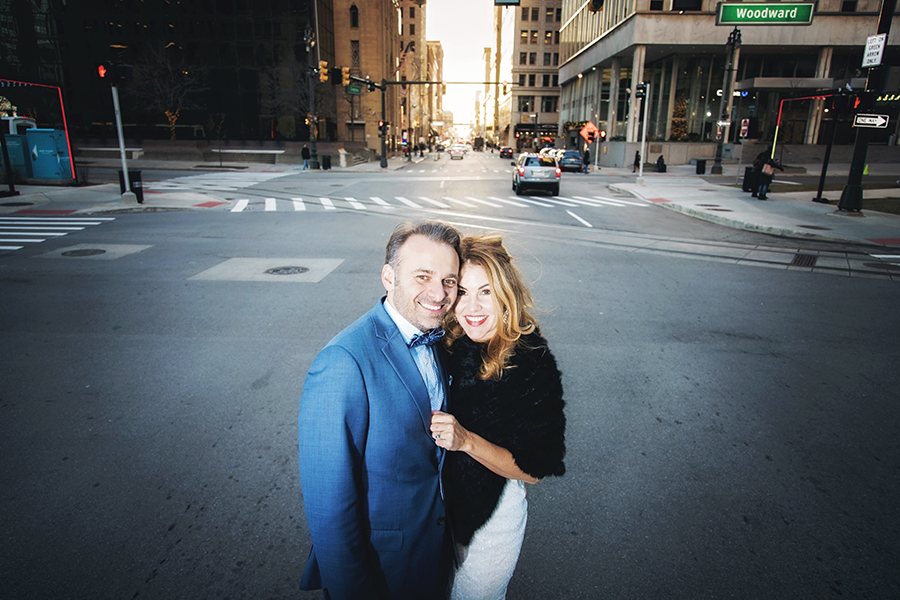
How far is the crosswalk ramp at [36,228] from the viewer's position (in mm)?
11545

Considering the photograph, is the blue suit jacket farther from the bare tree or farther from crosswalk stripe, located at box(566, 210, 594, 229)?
the bare tree

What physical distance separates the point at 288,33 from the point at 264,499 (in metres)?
58.0

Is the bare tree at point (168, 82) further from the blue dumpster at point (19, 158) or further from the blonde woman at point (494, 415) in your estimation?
the blonde woman at point (494, 415)

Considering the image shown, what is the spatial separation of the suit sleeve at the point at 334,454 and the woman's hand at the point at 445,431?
0.83ft

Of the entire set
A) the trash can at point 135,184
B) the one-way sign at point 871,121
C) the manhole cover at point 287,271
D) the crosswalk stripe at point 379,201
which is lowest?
the manhole cover at point 287,271

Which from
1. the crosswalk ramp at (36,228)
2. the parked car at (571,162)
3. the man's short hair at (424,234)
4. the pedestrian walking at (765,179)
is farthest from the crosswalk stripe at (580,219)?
the parked car at (571,162)

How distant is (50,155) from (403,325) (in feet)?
92.3

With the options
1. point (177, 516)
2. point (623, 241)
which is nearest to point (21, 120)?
point (623, 241)

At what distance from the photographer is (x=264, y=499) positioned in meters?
3.47

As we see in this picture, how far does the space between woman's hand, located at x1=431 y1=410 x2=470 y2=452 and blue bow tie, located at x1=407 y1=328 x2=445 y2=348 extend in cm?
26

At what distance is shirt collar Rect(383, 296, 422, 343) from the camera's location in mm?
1865

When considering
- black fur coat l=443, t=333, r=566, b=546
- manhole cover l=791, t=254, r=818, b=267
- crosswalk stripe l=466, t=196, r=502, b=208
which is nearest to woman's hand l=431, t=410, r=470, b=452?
black fur coat l=443, t=333, r=566, b=546

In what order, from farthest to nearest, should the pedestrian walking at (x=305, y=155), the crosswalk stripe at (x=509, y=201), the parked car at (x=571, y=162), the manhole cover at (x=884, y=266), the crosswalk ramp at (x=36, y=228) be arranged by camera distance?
1. the pedestrian walking at (x=305, y=155)
2. the parked car at (x=571, y=162)
3. the crosswalk stripe at (x=509, y=201)
4. the crosswalk ramp at (x=36, y=228)
5. the manhole cover at (x=884, y=266)

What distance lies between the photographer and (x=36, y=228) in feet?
43.2
